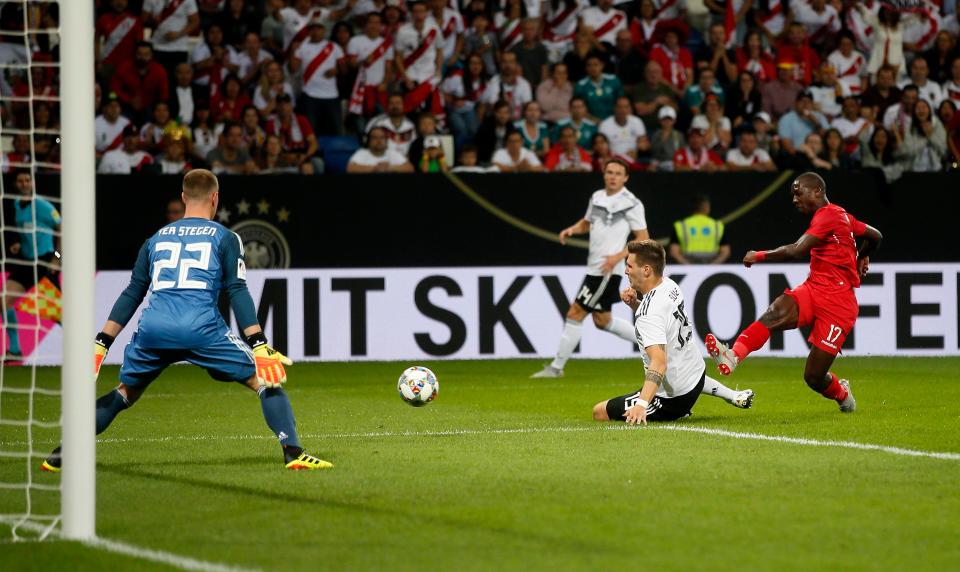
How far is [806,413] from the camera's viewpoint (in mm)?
10914

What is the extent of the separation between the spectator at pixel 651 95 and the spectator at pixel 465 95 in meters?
2.04

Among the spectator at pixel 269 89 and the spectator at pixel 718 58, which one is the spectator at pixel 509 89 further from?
the spectator at pixel 269 89

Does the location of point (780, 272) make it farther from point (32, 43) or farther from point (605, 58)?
point (32, 43)

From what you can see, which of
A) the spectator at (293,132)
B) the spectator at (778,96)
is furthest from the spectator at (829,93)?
the spectator at (293,132)

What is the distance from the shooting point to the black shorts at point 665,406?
33.1ft

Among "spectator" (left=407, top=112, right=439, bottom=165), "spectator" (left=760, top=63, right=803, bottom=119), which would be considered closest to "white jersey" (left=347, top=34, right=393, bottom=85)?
"spectator" (left=407, top=112, right=439, bottom=165)

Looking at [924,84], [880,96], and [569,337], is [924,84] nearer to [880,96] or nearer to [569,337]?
[880,96]

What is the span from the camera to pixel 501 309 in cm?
1675

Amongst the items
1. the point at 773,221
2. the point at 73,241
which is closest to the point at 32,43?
the point at 773,221

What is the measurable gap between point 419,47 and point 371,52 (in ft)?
2.09

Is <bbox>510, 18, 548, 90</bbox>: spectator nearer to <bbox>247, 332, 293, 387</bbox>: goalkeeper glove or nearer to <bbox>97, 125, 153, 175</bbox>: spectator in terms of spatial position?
<bbox>97, 125, 153, 175</bbox>: spectator

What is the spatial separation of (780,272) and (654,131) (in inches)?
115

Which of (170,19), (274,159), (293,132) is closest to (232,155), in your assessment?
(274,159)

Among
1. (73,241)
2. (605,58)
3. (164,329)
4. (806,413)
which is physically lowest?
(806,413)
